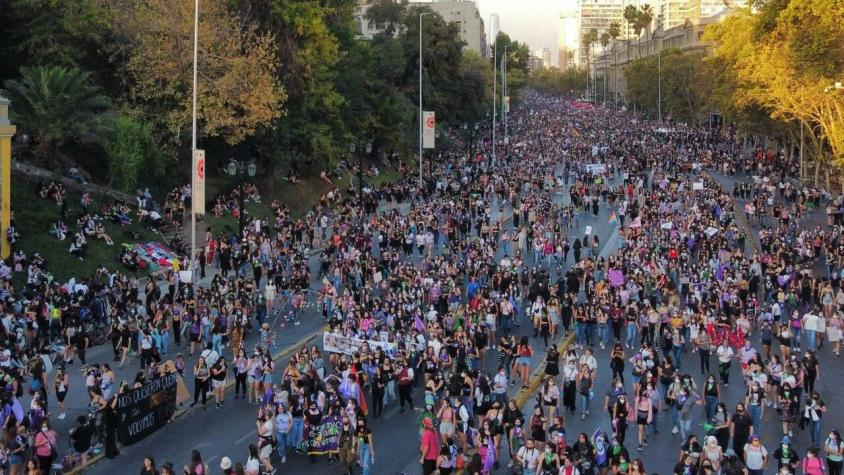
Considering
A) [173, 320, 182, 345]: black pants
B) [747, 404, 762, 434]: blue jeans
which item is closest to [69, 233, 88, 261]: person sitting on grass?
[173, 320, 182, 345]: black pants

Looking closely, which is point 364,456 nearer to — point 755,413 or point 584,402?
point 584,402

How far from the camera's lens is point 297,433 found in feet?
48.7

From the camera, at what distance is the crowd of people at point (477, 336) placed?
1424 cm

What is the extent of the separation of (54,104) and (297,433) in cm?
2149

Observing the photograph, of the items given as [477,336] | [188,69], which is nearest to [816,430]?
[477,336]

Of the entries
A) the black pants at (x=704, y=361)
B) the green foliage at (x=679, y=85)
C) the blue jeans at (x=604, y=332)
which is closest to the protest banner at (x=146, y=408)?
the blue jeans at (x=604, y=332)

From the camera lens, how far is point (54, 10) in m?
36.0

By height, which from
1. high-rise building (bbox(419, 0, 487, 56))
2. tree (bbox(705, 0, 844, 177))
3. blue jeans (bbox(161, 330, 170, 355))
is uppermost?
high-rise building (bbox(419, 0, 487, 56))

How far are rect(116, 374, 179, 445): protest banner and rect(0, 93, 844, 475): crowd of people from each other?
25 centimetres

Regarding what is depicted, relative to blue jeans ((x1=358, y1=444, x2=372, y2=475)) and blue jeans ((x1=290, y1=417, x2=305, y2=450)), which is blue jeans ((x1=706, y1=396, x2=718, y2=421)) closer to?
blue jeans ((x1=358, y1=444, x2=372, y2=475))

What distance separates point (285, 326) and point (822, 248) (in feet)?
63.9

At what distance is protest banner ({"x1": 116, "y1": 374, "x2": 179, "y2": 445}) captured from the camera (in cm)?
1522

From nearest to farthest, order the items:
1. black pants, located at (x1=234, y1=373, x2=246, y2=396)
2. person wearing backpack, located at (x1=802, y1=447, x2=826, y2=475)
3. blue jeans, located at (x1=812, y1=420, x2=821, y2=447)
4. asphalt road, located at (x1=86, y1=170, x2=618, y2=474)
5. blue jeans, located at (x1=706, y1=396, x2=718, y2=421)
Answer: person wearing backpack, located at (x1=802, y1=447, x2=826, y2=475)
asphalt road, located at (x1=86, y1=170, x2=618, y2=474)
blue jeans, located at (x1=812, y1=420, x2=821, y2=447)
blue jeans, located at (x1=706, y1=396, x2=718, y2=421)
black pants, located at (x1=234, y1=373, x2=246, y2=396)

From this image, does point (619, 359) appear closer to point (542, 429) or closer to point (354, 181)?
point (542, 429)
